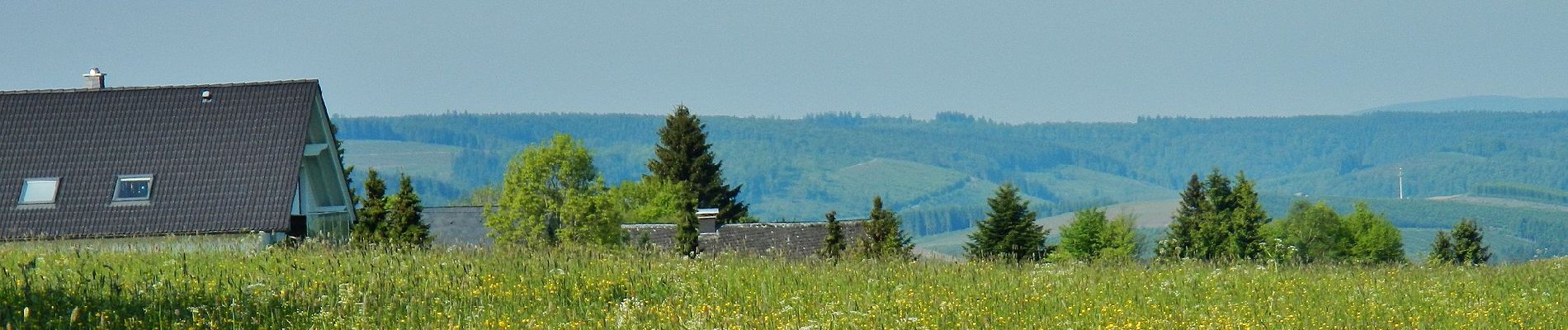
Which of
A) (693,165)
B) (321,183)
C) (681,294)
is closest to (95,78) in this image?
(321,183)

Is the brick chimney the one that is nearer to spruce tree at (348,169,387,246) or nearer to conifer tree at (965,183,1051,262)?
spruce tree at (348,169,387,246)

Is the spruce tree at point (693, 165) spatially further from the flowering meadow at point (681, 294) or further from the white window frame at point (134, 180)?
the flowering meadow at point (681, 294)

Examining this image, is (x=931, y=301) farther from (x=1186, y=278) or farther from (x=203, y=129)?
(x=203, y=129)

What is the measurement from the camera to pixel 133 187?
3166 cm

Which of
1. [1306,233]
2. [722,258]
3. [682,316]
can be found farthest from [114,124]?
[1306,233]

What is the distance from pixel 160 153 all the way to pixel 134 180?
2.60 ft

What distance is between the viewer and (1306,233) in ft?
402

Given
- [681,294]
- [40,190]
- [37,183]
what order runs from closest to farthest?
[681,294], [40,190], [37,183]

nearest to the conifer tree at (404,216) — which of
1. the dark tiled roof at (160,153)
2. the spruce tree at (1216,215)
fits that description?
the dark tiled roof at (160,153)

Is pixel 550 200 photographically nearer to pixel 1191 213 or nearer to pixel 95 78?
pixel 95 78

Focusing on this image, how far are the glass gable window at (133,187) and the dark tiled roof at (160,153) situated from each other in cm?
15

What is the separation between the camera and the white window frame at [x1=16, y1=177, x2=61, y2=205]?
3102cm

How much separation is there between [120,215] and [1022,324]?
2316 cm


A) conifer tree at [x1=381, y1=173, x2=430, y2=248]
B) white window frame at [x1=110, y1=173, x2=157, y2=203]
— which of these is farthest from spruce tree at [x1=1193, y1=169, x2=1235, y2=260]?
white window frame at [x1=110, y1=173, x2=157, y2=203]
